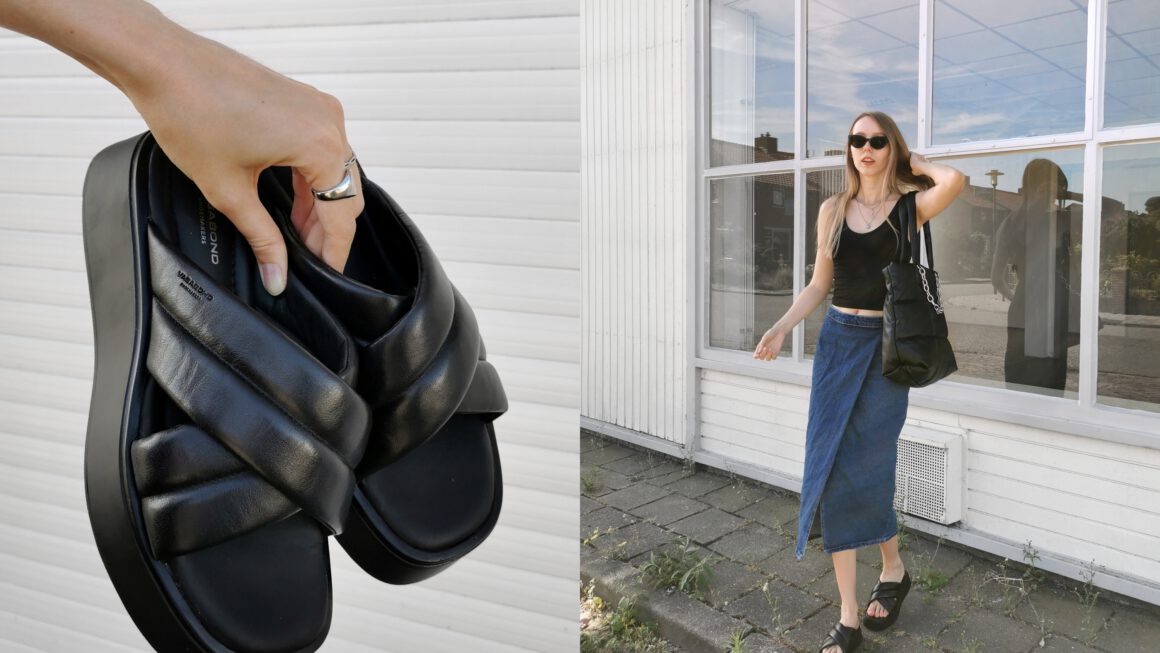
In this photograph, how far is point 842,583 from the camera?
206cm

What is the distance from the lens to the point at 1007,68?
2.40 m

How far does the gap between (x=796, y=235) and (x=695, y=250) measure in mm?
520

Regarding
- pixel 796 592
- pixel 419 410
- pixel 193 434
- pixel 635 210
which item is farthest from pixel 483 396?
pixel 635 210

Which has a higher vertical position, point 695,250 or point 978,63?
point 978,63

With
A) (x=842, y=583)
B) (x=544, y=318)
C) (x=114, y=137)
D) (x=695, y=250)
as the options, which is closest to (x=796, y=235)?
(x=695, y=250)

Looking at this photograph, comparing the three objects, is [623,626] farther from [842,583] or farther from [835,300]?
[835,300]

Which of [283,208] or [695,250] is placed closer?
[283,208]

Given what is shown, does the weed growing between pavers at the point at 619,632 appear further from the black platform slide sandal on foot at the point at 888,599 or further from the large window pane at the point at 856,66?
the large window pane at the point at 856,66

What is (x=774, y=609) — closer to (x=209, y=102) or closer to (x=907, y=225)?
(x=907, y=225)

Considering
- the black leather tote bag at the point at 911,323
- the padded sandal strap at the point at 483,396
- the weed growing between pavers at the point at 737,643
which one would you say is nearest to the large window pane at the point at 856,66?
the black leather tote bag at the point at 911,323

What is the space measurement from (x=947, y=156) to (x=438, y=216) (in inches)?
82.4

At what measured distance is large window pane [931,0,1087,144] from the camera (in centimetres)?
225

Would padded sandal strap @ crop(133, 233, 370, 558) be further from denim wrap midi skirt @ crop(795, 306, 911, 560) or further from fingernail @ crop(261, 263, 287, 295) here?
denim wrap midi skirt @ crop(795, 306, 911, 560)

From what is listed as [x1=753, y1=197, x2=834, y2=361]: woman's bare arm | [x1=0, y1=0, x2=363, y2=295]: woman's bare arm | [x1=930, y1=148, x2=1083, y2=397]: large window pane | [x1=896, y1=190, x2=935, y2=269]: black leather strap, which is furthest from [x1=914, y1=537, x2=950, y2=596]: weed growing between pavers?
[x1=0, y1=0, x2=363, y2=295]: woman's bare arm
